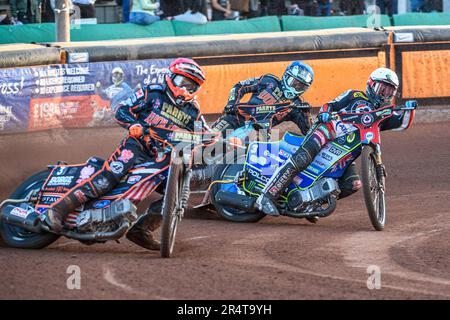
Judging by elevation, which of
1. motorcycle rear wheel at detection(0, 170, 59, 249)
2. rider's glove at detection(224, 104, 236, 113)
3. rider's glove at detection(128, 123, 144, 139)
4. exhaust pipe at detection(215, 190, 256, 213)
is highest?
rider's glove at detection(128, 123, 144, 139)

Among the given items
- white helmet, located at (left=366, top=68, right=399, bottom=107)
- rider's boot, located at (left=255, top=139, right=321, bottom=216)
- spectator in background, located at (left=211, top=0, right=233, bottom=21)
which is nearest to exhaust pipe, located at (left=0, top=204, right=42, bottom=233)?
rider's boot, located at (left=255, top=139, right=321, bottom=216)

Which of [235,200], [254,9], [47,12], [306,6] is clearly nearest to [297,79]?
[235,200]

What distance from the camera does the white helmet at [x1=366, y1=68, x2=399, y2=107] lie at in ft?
32.0

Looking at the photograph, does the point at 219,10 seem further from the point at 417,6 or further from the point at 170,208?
the point at 170,208

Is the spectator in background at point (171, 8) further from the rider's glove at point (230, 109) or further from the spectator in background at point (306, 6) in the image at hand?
the rider's glove at point (230, 109)

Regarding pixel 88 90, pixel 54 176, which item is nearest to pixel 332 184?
pixel 54 176

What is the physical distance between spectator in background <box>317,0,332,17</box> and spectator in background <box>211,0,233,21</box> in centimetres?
209

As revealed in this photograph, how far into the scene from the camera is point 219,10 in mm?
17578

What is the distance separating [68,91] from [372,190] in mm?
5771

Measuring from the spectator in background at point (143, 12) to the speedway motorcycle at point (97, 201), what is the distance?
8330 mm

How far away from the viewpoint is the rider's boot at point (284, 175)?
9781 mm

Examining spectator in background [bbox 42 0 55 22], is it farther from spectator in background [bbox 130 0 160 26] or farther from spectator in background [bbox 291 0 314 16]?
spectator in background [bbox 291 0 314 16]

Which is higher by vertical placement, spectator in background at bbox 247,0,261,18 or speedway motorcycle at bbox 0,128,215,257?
spectator in background at bbox 247,0,261,18
